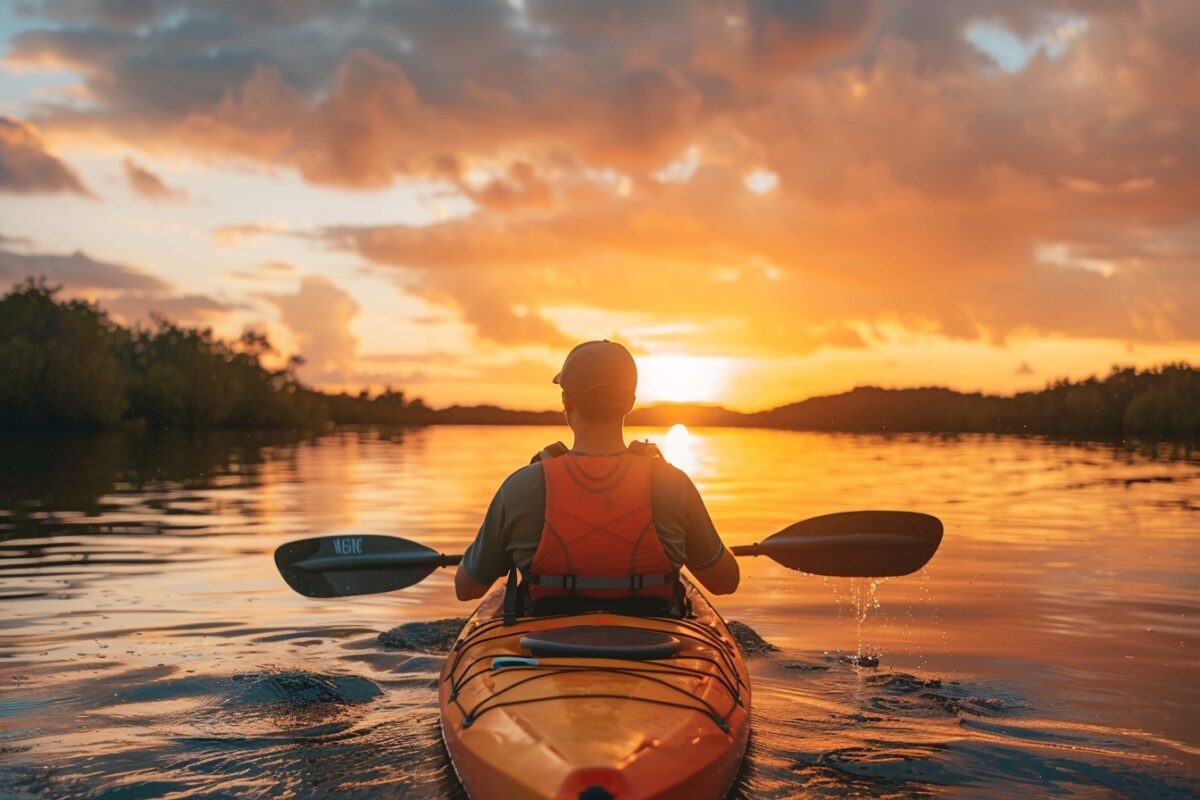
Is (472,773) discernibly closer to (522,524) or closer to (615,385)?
(522,524)

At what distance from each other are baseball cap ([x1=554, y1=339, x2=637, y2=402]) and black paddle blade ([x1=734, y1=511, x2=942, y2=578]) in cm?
200

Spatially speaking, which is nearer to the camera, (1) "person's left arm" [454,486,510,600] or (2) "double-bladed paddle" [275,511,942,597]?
(1) "person's left arm" [454,486,510,600]

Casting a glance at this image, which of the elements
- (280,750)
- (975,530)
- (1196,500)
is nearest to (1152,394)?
(1196,500)

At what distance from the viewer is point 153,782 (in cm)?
442

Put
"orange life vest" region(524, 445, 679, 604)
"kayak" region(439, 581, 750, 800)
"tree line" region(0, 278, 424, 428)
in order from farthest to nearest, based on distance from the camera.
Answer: "tree line" region(0, 278, 424, 428) < "orange life vest" region(524, 445, 679, 604) < "kayak" region(439, 581, 750, 800)

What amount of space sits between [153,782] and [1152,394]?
207ft

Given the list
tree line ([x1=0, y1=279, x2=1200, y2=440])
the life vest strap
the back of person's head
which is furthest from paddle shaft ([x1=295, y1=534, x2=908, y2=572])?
tree line ([x1=0, y1=279, x2=1200, y2=440])

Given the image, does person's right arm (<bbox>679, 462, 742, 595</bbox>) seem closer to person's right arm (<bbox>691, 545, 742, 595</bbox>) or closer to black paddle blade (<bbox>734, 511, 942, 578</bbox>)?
person's right arm (<bbox>691, 545, 742, 595</bbox>)

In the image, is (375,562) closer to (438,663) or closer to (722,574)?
(438,663)

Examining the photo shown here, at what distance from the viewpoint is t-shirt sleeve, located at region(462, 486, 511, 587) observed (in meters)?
4.69

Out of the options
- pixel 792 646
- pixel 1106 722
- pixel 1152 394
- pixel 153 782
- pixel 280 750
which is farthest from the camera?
pixel 1152 394

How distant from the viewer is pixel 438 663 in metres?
6.92

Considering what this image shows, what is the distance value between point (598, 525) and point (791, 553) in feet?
7.05

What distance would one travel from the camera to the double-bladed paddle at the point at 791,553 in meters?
6.20
